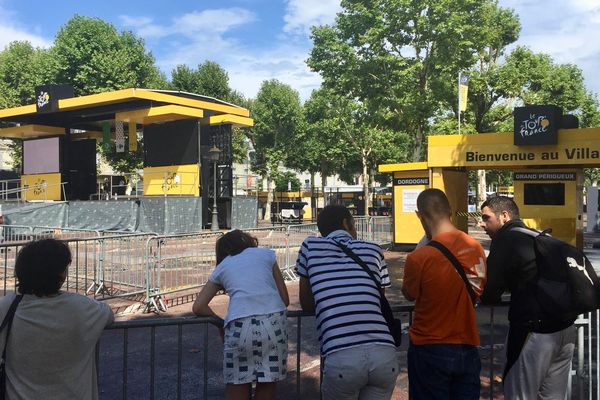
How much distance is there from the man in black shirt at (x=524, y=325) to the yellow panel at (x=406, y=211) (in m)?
13.3

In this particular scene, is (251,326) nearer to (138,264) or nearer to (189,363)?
(189,363)

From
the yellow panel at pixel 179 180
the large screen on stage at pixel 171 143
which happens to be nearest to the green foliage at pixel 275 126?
the large screen on stage at pixel 171 143

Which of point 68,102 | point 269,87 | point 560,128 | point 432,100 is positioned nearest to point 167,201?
point 68,102

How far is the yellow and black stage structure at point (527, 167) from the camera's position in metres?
13.2

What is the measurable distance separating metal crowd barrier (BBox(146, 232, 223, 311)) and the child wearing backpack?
211 inches

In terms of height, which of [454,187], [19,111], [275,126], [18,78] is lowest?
[454,187]

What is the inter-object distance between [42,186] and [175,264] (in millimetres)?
22128

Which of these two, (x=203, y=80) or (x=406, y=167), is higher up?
(x=203, y=80)

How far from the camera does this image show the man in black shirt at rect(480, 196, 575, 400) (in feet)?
9.16

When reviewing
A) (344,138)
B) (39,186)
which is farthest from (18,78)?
(344,138)

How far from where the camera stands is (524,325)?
2.84m

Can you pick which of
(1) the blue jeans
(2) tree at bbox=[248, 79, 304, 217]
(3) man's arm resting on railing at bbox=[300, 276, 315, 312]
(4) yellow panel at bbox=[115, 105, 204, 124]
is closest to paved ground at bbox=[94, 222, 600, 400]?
(1) the blue jeans

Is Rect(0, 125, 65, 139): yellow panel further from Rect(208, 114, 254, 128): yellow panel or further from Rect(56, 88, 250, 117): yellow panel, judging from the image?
Rect(208, 114, 254, 128): yellow panel

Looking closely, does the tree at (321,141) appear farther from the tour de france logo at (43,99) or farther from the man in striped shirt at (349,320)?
the man in striped shirt at (349,320)
